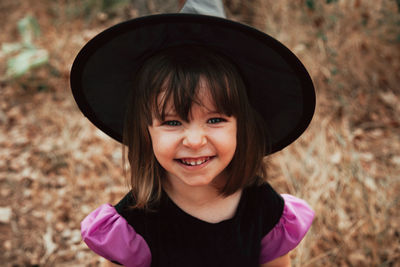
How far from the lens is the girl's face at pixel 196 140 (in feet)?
4.14

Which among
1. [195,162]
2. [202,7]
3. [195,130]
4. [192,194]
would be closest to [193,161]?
[195,162]

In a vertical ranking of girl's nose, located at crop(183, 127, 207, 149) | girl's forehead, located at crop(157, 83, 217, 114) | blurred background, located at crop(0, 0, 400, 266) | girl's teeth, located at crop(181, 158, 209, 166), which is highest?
girl's forehead, located at crop(157, 83, 217, 114)

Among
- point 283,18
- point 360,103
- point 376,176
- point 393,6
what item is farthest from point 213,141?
point 393,6

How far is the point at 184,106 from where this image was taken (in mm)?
1240

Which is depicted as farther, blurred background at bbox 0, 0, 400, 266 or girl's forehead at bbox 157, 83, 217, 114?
blurred background at bbox 0, 0, 400, 266

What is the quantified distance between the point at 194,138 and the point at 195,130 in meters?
0.03

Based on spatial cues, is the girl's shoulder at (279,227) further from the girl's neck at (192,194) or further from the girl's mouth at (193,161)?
the girl's mouth at (193,161)

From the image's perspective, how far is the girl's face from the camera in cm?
126

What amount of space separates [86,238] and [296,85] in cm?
94

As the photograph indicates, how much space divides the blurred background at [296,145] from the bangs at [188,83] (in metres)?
1.27

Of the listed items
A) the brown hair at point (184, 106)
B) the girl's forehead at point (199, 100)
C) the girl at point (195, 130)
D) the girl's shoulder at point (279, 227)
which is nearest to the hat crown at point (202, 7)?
the girl at point (195, 130)

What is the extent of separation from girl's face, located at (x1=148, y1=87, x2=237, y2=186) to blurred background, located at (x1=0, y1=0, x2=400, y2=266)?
1.13m

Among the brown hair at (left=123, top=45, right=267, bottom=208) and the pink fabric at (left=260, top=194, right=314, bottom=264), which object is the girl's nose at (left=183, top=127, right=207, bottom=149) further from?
the pink fabric at (left=260, top=194, right=314, bottom=264)

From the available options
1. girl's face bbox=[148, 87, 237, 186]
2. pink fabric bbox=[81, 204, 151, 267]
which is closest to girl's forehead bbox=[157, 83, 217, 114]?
girl's face bbox=[148, 87, 237, 186]
